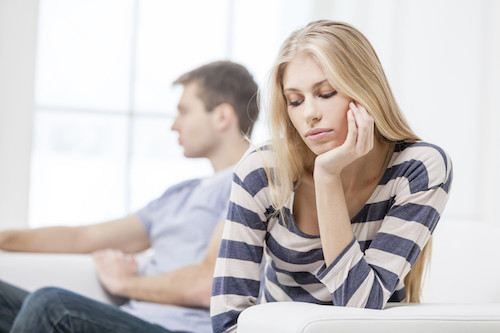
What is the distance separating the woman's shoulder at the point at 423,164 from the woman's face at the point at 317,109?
12cm

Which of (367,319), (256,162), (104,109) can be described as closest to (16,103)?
(104,109)

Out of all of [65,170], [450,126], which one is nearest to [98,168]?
[65,170]

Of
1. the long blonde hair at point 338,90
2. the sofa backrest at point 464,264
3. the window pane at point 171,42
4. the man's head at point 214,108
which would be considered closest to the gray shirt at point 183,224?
the man's head at point 214,108

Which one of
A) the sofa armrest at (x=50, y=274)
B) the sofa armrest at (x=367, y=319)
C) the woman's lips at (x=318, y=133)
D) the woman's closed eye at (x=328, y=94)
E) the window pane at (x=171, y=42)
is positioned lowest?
the sofa armrest at (x=50, y=274)

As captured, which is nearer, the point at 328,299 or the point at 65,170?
the point at 328,299

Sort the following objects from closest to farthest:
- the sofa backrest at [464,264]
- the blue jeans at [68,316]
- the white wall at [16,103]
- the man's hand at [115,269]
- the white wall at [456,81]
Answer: the sofa backrest at [464,264], the blue jeans at [68,316], the man's hand at [115,269], the white wall at [456,81], the white wall at [16,103]

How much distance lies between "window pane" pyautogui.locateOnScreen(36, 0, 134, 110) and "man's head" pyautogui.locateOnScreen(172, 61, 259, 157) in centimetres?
90

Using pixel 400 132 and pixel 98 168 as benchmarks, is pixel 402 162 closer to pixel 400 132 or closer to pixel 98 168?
pixel 400 132

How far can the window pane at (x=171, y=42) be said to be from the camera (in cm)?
351

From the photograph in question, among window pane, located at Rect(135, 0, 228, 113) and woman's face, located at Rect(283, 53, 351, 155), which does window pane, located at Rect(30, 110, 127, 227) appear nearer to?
window pane, located at Rect(135, 0, 228, 113)

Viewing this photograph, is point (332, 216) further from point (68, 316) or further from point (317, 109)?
point (68, 316)

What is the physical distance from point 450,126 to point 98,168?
1385 mm

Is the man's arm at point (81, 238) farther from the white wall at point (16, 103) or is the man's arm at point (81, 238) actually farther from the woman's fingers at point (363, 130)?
the woman's fingers at point (363, 130)

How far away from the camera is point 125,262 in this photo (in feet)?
8.34
